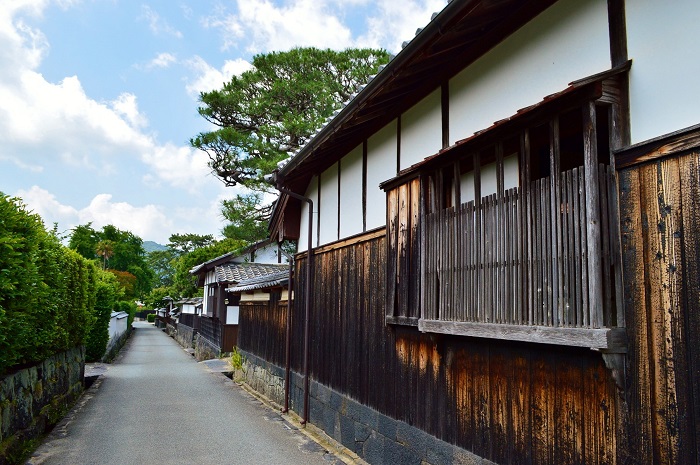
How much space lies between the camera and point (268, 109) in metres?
23.2

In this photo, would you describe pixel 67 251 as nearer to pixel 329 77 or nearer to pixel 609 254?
pixel 609 254

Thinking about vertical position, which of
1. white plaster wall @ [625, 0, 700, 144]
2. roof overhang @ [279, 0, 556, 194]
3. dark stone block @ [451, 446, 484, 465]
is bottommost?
dark stone block @ [451, 446, 484, 465]

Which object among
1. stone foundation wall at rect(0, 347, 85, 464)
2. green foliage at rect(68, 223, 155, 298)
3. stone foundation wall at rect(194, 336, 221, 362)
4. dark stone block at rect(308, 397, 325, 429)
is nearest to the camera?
stone foundation wall at rect(0, 347, 85, 464)

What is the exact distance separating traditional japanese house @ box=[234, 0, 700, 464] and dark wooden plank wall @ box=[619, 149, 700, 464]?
10 mm

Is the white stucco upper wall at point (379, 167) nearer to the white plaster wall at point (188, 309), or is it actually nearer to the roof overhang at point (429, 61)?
the roof overhang at point (429, 61)

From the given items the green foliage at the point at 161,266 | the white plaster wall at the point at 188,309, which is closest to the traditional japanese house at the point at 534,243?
the white plaster wall at the point at 188,309

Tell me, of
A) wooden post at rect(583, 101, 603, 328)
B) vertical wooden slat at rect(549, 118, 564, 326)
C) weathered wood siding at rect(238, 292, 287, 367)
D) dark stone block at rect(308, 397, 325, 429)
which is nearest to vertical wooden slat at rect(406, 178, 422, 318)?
vertical wooden slat at rect(549, 118, 564, 326)

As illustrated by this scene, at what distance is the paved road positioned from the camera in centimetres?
810

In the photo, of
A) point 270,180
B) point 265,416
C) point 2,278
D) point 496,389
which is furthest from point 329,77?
point 496,389

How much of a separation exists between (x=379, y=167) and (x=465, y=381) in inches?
153

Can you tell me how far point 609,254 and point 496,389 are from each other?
5.91 feet

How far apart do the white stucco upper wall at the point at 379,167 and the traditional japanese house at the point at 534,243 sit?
7cm

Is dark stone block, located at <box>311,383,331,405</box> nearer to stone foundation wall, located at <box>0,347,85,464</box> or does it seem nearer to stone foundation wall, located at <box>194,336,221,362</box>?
stone foundation wall, located at <box>0,347,85,464</box>

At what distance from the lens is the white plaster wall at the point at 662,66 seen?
11.0ft
